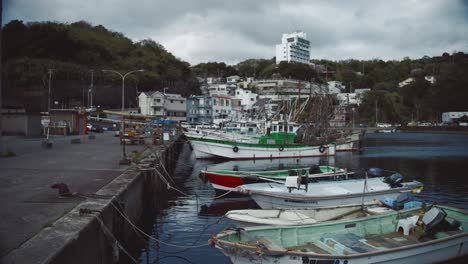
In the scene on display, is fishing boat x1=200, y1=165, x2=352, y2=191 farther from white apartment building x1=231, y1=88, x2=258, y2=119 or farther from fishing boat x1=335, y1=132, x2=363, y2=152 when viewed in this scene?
white apartment building x1=231, y1=88, x2=258, y2=119

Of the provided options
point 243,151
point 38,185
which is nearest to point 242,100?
point 243,151

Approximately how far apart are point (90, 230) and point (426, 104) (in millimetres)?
141371

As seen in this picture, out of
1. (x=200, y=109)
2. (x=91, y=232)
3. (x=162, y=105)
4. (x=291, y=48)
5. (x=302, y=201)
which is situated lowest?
(x=302, y=201)

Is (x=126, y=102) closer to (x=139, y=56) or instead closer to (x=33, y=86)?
(x=33, y=86)

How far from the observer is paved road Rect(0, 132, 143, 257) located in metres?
7.62

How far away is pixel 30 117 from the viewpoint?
3741 centimetres

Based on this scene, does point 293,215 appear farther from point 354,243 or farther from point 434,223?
point 434,223

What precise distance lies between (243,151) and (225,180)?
18498 millimetres

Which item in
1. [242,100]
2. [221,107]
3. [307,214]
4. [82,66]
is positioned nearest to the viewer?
[307,214]

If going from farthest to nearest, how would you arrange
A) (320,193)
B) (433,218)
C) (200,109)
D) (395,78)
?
(395,78) < (200,109) < (320,193) < (433,218)

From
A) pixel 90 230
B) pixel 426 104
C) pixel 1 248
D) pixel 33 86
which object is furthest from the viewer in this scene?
pixel 426 104

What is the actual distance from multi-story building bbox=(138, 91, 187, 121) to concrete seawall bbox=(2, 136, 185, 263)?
58.1 meters

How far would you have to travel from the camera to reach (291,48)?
183875mm

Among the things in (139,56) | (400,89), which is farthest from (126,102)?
(400,89)
